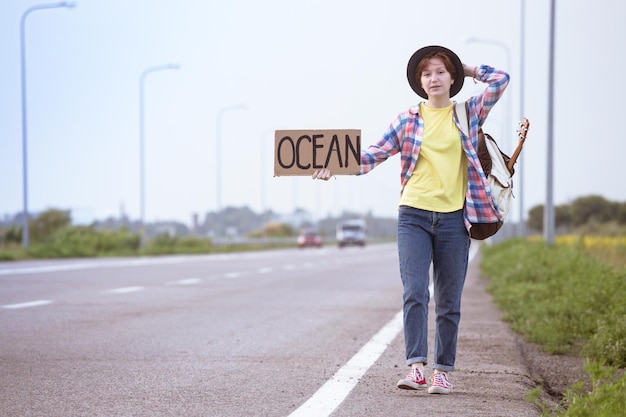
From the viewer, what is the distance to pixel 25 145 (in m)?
38.0

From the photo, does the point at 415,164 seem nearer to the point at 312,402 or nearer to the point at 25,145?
the point at 312,402

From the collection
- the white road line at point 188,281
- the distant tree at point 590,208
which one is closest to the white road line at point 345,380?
the white road line at point 188,281

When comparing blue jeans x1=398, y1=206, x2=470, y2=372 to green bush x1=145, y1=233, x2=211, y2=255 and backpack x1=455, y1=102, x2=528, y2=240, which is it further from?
green bush x1=145, y1=233, x2=211, y2=255

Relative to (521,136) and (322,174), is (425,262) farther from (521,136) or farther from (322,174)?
(521,136)

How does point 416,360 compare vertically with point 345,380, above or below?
above

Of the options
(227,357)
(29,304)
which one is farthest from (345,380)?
(29,304)

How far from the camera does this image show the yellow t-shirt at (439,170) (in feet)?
21.9

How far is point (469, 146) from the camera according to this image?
664 centimetres

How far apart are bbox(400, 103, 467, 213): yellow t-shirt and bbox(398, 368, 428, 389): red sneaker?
39.1 inches

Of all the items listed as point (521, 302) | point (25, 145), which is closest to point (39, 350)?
point (521, 302)

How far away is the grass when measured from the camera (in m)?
5.09

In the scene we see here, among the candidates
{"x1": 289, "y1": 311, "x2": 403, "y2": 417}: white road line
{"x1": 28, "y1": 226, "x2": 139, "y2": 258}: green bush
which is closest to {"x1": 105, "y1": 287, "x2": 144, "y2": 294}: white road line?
{"x1": 289, "y1": 311, "x2": 403, "y2": 417}: white road line

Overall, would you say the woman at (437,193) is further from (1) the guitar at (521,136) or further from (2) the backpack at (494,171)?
(1) the guitar at (521,136)

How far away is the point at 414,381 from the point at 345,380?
694 millimetres
